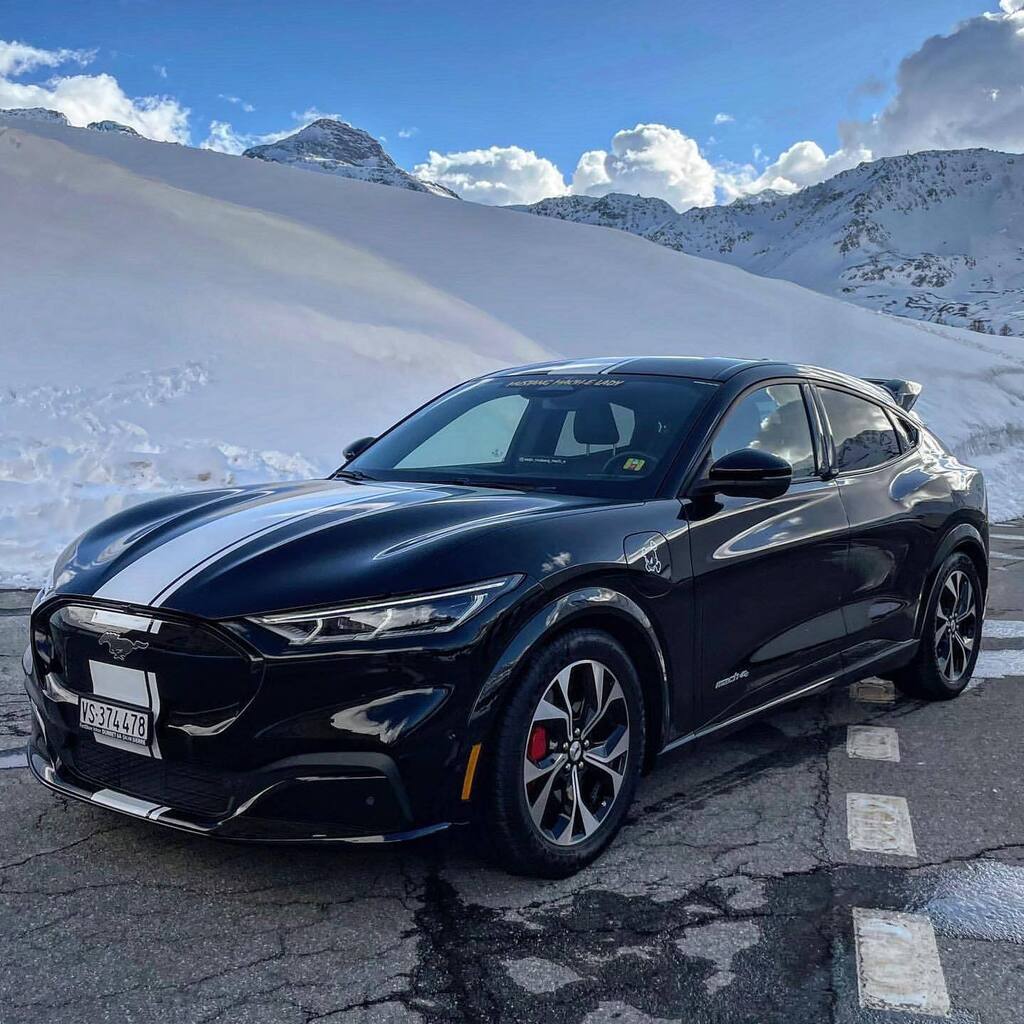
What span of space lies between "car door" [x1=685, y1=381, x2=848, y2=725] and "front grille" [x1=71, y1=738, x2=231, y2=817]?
153cm

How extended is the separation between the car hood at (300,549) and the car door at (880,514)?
4.69ft

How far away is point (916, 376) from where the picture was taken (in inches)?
936

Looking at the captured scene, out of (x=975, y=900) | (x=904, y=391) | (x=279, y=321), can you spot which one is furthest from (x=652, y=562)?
(x=279, y=321)

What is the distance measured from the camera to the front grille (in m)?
2.66

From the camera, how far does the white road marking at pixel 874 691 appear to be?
199 inches

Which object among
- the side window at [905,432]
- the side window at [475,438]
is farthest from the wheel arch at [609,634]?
the side window at [905,432]

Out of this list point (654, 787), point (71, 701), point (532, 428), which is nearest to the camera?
point (71, 701)

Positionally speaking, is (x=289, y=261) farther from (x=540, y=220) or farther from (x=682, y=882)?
(x=682, y=882)

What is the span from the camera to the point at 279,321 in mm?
17219

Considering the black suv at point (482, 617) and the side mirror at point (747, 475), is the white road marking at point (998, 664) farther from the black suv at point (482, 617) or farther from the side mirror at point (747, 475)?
the side mirror at point (747, 475)

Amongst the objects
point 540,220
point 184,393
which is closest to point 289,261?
point 184,393

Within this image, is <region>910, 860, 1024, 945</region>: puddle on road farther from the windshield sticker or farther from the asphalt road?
the windshield sticker

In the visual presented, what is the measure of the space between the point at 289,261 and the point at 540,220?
11876 millimetres

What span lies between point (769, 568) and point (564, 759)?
3.64 ft
